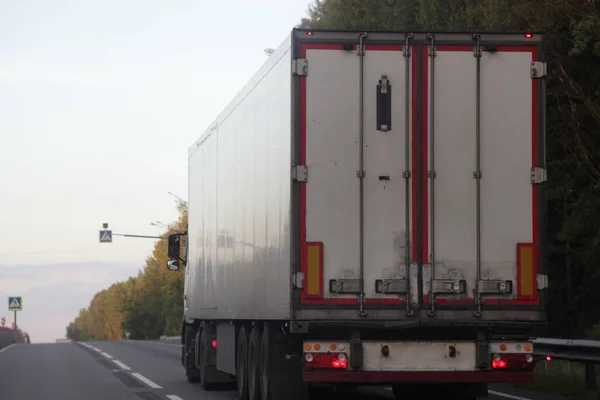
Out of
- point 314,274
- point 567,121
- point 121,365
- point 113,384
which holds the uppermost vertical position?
point 567,121

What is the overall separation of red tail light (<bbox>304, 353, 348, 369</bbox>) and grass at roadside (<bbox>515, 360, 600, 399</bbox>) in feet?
16.1

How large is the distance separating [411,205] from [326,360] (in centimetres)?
174

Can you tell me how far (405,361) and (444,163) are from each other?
200 cm

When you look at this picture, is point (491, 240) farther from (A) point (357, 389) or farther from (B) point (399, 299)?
(A) point (357, 389)

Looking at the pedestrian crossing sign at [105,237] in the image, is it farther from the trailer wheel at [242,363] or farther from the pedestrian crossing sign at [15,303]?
the trailer wheel at [242,363]

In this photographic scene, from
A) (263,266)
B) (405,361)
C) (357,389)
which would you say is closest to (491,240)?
(405,361)

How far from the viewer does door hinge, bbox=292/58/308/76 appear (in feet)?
40.8

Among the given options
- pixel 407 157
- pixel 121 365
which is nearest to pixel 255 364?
pixel 407 157

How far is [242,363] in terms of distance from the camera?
15.6m

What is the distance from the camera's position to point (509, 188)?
1258 cm

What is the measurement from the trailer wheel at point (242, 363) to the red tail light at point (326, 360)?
9.83 ft

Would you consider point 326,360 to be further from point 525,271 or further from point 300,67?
point 300,67

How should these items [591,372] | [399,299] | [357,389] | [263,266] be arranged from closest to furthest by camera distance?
1. [399,299]
2. [263,266]
3. [591,372]
4. [357,389]

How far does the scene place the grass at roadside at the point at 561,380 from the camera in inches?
666
